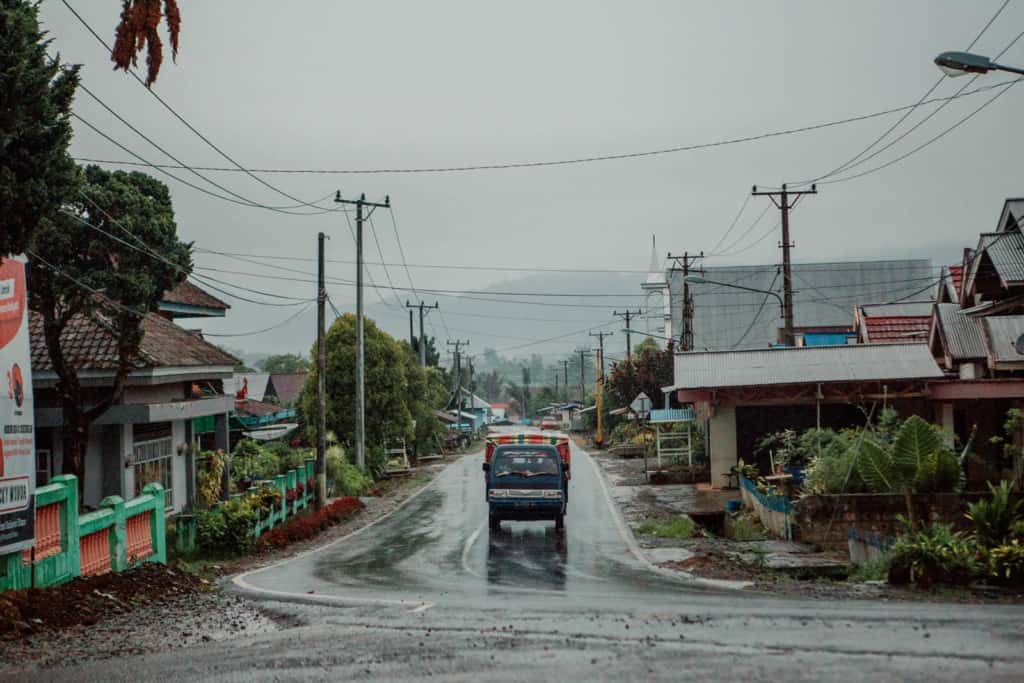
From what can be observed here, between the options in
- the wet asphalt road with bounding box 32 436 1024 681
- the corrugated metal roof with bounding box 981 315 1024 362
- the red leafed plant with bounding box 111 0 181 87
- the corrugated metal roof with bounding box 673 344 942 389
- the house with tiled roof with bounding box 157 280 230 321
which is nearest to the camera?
the red leafed plant with bounding box 111 0 181 87

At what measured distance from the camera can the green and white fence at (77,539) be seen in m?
13.9

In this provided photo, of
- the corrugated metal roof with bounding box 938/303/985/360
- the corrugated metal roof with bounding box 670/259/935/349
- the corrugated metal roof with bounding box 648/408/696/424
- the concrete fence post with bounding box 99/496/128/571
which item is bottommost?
the concrete fence post with bounding box 99/496/128/571

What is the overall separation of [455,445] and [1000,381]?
55.5 m

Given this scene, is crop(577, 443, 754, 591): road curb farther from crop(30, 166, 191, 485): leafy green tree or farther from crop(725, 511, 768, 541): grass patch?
crop(30, 166, 191, 485): leafy green tree

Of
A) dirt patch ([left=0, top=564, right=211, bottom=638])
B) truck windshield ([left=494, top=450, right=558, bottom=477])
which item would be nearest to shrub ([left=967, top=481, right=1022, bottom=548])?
truck windshield ([left=494, top=450, right=558, bottom=477])

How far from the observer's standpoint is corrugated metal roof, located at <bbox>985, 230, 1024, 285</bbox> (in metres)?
19.7

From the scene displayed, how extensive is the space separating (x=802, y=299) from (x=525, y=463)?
270 feet

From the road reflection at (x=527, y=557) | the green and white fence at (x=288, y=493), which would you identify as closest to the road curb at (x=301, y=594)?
the green and white fence at (x=288, y=493)

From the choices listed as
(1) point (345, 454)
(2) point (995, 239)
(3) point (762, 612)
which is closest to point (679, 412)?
(1) point (345, 454)

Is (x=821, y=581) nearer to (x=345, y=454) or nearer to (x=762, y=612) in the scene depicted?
(x=762, y=612)

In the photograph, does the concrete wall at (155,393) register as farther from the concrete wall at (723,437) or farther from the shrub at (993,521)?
the shrub at (993,521)

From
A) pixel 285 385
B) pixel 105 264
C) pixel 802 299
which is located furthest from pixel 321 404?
pixel 802 299

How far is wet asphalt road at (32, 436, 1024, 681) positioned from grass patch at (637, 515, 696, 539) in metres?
5.40

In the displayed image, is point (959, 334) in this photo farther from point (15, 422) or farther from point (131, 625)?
point (15, 422)
